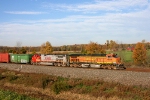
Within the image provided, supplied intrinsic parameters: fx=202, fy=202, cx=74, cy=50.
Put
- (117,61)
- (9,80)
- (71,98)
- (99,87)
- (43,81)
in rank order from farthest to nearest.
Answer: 1. (117,61)
2. (9,80)
3. (43,81)
4. (99,87)
5. (71,98)

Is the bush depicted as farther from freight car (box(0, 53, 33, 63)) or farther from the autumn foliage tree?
the autumn foliage tree

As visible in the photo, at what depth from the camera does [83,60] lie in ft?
123

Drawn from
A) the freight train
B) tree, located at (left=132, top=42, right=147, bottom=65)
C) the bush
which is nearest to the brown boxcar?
the freight train

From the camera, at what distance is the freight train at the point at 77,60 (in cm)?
3309

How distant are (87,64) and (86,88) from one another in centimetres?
1721

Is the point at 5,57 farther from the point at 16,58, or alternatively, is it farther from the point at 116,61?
the point at 116,61

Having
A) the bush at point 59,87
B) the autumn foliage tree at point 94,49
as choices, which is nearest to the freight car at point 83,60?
the bush at point 59,87

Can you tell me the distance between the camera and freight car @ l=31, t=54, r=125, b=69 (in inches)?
1299

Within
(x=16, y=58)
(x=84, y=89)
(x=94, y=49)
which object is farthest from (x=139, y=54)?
(x=84, y=89)

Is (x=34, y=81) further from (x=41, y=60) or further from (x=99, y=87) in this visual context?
(x=41, y=60)

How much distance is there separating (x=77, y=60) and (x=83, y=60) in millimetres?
1431

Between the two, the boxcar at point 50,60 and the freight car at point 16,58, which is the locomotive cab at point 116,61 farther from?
the freight car at point 16,58

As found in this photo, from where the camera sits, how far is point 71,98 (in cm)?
1730

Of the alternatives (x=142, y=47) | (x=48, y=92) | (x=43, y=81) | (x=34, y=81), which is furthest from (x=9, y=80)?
(x=142, y=47)
